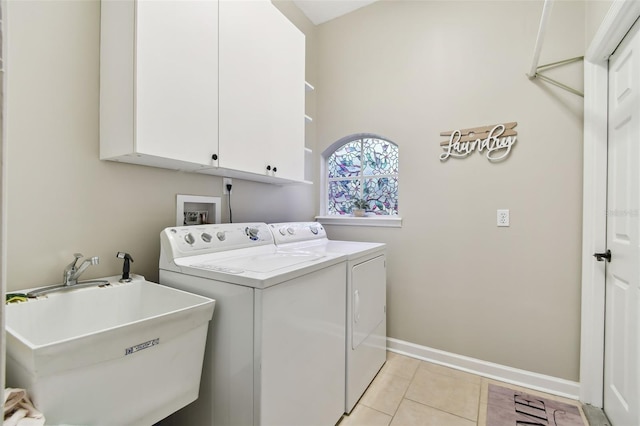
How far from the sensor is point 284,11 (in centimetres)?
243

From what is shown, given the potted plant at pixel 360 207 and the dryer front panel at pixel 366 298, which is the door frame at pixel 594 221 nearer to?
the dryer front panel at pixel 366 298

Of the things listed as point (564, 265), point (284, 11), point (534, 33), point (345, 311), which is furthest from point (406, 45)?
point (345, 311)

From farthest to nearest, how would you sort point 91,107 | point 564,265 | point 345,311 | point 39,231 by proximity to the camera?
point 564,265 → point 345,311 → point 91,107 → point 39,231

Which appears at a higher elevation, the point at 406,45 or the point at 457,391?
the point at 406,45

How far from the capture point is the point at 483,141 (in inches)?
81.0

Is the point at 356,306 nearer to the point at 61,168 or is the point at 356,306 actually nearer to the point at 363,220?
the point at 363,220

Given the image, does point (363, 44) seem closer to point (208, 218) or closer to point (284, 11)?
point (284, 11)

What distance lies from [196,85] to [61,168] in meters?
0.67

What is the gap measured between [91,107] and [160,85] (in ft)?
1.18

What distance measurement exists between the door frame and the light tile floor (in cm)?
28

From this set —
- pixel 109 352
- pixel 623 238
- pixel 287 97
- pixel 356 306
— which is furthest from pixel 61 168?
pixel 623 238

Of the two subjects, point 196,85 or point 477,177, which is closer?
point 196,85

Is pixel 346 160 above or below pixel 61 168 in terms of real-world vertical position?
above

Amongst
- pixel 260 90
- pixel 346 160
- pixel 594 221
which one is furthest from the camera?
pixel 346 160
